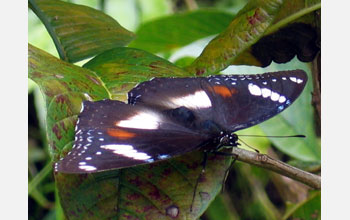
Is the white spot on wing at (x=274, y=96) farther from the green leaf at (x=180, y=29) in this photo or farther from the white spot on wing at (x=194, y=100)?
the green leaf at (x=180, y=29)

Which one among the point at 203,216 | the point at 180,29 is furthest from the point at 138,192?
the point at 203,216

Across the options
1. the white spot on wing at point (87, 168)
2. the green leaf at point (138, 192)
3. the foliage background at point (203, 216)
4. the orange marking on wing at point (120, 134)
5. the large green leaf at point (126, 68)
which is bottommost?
the foliage background at point (203, 216)

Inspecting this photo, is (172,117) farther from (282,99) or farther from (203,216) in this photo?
(203,216)

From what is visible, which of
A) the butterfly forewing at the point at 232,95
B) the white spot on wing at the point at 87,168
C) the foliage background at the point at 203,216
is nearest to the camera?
the white spot on wing at the point at 87,168

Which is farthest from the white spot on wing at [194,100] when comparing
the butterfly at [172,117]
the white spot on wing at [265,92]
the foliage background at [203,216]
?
the foliage background at [203,216]

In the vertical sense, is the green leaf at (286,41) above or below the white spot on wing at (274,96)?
above

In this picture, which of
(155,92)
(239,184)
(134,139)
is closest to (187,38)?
(155,92)

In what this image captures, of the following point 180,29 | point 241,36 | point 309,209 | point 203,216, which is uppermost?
point 241,36

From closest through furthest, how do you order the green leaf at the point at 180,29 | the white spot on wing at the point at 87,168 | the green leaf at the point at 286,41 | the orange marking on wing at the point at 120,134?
the white spot on wing at the point at 87,168, the orange marking on wing at the point at 120,134, the green leaf at the point at 286,41, the green leaf at the point at 180,29
